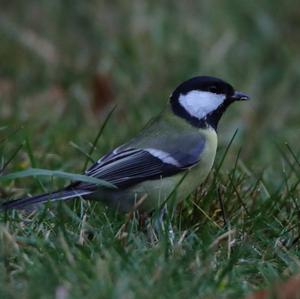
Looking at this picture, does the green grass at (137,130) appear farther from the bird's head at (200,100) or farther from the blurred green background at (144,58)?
the bird's head at (200,100)

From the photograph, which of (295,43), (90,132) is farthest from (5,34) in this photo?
(295,43)

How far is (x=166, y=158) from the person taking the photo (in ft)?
13.4

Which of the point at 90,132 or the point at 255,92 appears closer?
the point at 90,132

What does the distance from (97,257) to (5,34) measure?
404 centimetres

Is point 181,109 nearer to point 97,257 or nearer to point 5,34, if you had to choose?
point 97,257

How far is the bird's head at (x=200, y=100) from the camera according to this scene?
14.2 ft

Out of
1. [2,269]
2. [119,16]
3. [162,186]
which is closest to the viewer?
[2,269]

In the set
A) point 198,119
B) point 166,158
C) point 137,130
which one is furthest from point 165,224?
point 137,130

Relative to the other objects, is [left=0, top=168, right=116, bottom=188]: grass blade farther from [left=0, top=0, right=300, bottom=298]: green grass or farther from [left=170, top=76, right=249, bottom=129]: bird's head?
[left=170, top=76, right=249, bottom=129]: bird's head

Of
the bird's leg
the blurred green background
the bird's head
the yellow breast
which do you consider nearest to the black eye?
the bird's head

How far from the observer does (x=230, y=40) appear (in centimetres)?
696

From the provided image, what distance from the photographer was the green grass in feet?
9.83

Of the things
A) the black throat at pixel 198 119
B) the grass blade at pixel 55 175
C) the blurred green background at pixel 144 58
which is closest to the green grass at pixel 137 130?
the blurred green background at pixel 144 58

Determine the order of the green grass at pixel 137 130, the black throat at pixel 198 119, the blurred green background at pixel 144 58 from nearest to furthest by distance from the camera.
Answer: the green grass at pixel 137 130, the black throat at pixel 198 119, the blurred green background at pixel 144 58
